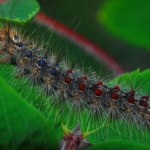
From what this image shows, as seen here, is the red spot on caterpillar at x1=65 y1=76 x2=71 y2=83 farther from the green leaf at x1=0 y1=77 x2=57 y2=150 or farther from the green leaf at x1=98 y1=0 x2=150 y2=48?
the green leaf at x1=98 y1=0 x2=150 y2=48

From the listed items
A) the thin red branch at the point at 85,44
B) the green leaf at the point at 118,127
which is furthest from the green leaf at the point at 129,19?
the green leaf at the point at 118,127

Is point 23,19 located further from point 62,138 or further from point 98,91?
point 62,138

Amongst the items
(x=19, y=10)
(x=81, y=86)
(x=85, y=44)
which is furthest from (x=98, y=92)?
(x=85, y=44)

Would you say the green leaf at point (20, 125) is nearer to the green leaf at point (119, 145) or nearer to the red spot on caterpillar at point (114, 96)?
A: the green leaf at point (119, 145)

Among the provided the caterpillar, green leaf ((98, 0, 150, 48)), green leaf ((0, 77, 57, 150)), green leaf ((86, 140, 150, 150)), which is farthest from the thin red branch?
green leaf ((0, 77, 57, 150))

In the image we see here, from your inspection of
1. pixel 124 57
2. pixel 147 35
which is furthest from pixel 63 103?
pixel 124 57

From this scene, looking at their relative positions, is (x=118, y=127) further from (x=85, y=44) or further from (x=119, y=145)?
(x=85, y=44)
